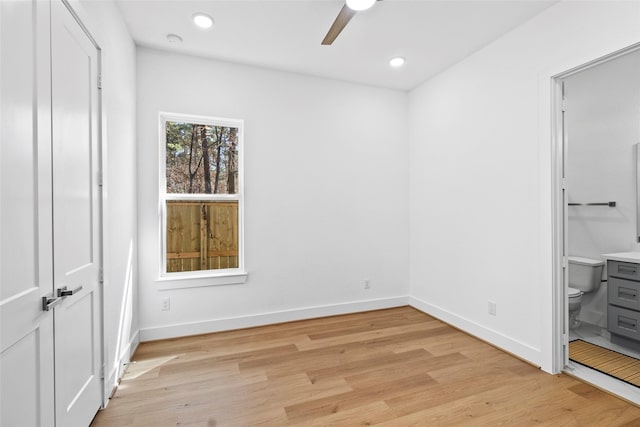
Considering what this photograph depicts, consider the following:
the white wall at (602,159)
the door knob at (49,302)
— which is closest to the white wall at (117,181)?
the door knob at (49,302)

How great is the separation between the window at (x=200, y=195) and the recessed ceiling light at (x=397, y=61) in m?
1.71

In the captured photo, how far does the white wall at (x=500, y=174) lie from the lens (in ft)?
7.65

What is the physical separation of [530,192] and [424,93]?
182 cm

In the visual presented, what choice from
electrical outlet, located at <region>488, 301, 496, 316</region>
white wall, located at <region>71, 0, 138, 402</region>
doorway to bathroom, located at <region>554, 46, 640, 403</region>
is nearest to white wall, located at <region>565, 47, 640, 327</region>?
doorway to bathroom, located at <region>554, 46, 640, 403</region>

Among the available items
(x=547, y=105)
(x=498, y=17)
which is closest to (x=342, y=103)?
(x=498, y=17)

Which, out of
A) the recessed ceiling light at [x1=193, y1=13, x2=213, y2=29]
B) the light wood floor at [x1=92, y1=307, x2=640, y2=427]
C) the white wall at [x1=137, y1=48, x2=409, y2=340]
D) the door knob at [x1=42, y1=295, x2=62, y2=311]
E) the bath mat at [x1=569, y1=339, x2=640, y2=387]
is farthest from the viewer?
the white wall at [x1=137, y1=48, x2=409, y2=340]

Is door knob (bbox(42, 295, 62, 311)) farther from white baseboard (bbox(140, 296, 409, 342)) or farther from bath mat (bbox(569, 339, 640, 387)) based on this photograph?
bath mat (bbox(569, 339, 640, 387))

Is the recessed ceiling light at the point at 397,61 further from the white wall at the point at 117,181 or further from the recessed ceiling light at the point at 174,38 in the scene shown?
the white wall at the point at 117,181

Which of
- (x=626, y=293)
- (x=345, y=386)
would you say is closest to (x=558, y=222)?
(x=626, y=293)

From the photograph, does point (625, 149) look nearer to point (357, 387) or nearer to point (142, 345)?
point (357, 387)

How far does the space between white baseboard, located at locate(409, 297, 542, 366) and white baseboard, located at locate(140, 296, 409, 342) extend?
1.31 feet

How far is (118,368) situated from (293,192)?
2.18 m

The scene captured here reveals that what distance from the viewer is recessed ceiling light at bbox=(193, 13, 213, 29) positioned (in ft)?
8.12

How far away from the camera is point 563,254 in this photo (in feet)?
7.90
